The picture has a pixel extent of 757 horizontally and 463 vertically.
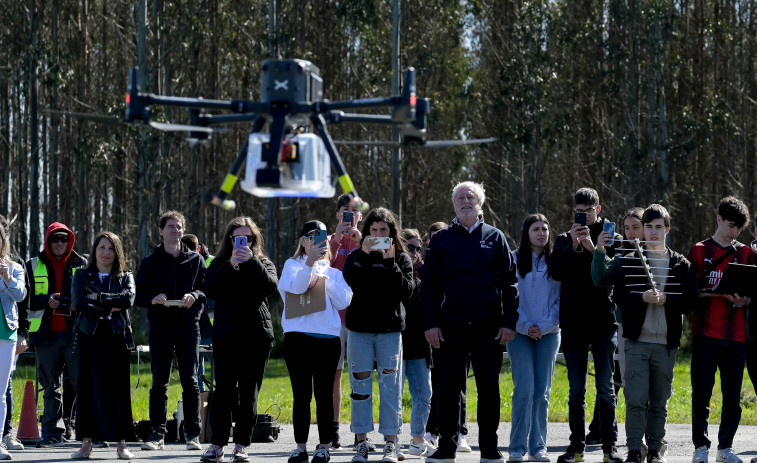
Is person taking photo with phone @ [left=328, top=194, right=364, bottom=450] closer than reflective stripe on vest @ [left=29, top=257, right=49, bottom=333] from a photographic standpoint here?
Yes

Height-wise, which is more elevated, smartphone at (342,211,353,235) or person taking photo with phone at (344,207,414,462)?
smartphone at (342,211,353,235)

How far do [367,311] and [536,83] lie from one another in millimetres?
27692

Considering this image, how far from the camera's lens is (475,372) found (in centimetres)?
1062

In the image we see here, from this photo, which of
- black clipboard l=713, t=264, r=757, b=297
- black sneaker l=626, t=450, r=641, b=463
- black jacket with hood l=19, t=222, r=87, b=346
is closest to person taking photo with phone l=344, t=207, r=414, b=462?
black sneaker l=626, t=450, r=641, b=463

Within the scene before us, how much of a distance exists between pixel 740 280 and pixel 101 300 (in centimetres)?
535

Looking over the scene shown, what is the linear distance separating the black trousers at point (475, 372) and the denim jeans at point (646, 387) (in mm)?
1036

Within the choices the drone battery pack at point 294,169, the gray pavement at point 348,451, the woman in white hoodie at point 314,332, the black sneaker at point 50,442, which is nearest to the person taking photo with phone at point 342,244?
the gray pavement at point 348,451

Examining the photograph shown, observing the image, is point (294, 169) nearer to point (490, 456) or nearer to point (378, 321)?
point (378, 321)

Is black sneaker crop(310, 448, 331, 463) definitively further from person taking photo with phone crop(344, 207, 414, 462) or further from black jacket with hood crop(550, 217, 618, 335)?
black jacket with hood crop(550, 217, 618, 335)

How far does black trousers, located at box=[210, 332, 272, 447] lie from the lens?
1100cm

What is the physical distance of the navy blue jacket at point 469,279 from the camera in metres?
10.5

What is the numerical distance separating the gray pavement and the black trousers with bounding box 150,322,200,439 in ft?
1.15

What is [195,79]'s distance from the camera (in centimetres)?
4319

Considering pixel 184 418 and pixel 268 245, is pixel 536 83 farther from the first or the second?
pixel 184 418
